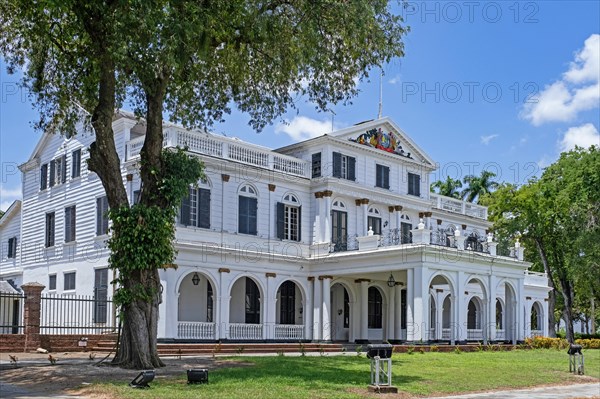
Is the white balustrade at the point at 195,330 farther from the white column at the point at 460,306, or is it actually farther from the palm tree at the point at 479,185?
the palm tree at the point at 479,185

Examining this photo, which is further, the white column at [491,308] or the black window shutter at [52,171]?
the black window shutter at [52,171]

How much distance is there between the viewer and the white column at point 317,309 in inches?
1400

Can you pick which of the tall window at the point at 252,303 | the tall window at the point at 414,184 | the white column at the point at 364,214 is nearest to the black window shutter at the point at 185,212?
the tall window at the point at 252,303

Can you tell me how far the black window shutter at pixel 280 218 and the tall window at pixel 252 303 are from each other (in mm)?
2610

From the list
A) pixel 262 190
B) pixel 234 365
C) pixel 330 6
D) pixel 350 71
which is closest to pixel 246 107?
pixel 350 71

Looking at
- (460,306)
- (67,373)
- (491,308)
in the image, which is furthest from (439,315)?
(67,373)

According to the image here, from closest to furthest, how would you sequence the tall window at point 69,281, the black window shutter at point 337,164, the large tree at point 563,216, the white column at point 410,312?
the white column at point 410,312, the tall window at point 69,281, the black window shutter at point 337,164, the large tree at point 563,216

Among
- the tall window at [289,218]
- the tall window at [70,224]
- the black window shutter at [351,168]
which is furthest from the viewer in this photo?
the black window shutter at [351,168]

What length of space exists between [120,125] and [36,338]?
10570mm

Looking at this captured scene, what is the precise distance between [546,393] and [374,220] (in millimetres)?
21188

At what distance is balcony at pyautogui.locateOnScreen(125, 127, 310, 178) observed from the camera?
103 ft

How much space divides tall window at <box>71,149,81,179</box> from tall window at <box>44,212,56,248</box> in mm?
2783

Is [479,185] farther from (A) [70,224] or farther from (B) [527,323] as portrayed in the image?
(A) [70,224]

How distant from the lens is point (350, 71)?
880 inches
